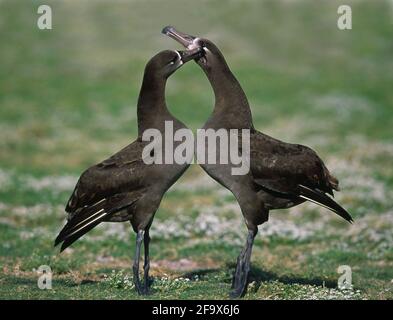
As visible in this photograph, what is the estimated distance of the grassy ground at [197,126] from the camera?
1343cm

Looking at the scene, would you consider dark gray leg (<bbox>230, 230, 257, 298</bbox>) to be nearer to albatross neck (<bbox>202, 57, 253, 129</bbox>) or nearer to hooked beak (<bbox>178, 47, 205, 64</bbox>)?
albatross neck (<bbox>202, 57, 253, 129</bbox>)

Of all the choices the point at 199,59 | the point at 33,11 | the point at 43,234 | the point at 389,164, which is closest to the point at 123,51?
the point at 33,11

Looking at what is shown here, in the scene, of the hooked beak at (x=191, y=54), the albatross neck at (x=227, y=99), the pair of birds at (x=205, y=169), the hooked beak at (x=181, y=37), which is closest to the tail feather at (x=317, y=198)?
the pair of birds at (x=205, y=169)

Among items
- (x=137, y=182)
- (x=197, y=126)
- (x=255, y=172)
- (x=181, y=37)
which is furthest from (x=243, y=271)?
(x=197, y=126)

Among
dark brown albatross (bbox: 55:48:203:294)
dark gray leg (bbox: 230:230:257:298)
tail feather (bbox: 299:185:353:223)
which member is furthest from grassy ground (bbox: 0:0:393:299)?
tail feather (bbox: 299:185:353:223)

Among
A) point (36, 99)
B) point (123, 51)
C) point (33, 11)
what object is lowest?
point (36, 99)

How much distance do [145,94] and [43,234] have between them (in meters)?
7.19

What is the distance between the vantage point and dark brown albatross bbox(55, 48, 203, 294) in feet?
34.6

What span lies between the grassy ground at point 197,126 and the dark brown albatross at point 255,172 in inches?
45.2

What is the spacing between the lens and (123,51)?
172ft

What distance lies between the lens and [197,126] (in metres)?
33.4

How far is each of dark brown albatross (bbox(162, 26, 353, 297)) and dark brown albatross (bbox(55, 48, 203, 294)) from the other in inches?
17.0

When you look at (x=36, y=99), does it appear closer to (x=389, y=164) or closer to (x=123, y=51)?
(x=123, y=51)

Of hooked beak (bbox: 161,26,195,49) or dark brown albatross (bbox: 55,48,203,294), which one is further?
hooked beak (bbox: 161,26,195,49)
